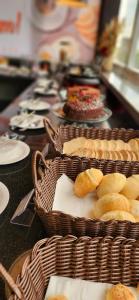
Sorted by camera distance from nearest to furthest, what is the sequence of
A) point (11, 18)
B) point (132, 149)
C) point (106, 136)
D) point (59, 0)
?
point (132, 149) < point (106, 136) < point (59, 0) < point (11, 18)

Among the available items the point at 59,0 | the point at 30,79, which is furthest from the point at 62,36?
the point at 30,79

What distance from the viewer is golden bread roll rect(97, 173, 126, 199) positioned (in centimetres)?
65

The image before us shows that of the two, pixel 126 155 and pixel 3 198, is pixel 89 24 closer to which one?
pixel 126 155

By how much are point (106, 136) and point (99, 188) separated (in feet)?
1.32

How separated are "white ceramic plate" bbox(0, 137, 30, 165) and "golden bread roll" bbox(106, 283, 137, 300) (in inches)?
21.1

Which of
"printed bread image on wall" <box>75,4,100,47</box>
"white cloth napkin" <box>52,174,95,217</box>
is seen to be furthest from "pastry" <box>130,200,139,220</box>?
"printed bread image on wall" <box>75,4,100,47</box>

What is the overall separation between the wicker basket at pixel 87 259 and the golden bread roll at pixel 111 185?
17cm

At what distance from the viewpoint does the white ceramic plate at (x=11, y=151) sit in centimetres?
90

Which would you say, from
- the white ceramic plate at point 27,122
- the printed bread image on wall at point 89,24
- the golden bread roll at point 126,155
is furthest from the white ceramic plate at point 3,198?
the printed bread image on wall at point 89,24

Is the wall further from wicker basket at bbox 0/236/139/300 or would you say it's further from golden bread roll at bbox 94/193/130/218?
wicker basket at bbox 0/236/139/300

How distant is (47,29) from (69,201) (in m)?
4.61

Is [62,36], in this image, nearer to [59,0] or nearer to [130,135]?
[59,0]

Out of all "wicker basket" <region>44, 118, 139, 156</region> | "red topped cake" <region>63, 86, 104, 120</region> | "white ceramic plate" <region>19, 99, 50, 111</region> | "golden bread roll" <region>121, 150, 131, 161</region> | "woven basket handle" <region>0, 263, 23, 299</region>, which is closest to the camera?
"woven basket handle" <region>0, 263, 23, 299</region>

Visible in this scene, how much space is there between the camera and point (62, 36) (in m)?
4.80
